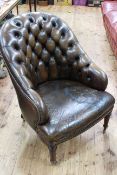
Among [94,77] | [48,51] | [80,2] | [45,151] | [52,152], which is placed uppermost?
[48,51]

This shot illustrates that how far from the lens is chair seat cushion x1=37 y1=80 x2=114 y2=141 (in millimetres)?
1691

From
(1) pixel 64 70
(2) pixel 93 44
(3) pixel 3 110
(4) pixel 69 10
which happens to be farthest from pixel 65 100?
(4) pixel 69 10

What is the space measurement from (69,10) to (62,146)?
3.97 meters

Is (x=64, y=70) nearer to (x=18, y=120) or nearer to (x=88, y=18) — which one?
(x=18, y=120)

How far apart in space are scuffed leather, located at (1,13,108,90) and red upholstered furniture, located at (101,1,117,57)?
1.10 meters

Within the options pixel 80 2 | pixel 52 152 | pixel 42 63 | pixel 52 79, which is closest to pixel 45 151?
pixel 52 152

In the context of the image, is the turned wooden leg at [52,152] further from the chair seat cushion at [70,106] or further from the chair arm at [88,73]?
the chair arm at [88,73]

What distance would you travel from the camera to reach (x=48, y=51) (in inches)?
81.4

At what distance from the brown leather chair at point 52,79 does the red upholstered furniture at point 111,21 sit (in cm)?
111

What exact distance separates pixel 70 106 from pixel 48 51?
49 cm

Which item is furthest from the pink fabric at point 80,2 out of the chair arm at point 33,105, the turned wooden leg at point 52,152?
the turned wooden leg at point 52,152

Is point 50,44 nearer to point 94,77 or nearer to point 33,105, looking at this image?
point 94,77

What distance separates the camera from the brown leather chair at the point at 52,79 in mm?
1705

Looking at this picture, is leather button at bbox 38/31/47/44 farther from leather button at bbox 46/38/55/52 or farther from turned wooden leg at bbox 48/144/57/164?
turned wooden leg at bbox 48/144/57/164
